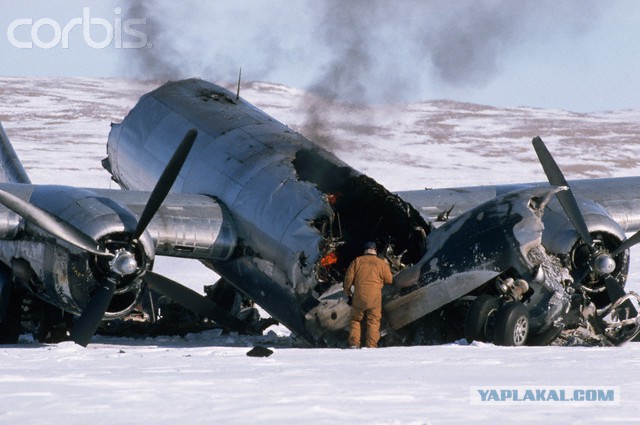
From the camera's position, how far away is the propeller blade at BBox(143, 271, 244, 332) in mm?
20172

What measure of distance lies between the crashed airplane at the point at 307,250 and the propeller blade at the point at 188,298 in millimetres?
34

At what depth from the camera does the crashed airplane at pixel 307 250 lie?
61.3 feet

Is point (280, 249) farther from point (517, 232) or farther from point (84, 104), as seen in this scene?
point (84, 104)

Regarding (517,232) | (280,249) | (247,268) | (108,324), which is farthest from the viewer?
(108,324)

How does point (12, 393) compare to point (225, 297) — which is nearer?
point (12, 393)

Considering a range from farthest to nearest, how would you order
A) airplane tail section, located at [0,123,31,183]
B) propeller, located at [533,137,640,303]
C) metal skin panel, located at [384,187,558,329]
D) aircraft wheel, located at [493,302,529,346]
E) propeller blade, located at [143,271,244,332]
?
airplane tail section, located at [0,123,31,183] < propeller blade, located at [143,271,244,332] < propeller, located at [533,137,640,303] < metal skin panel, located at [384,187,558,329] < aircraft wheel, located at [493,302,529,346]

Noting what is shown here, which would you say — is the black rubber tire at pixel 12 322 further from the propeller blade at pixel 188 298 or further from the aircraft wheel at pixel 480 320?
the aircraft wheel at pixel 480 320

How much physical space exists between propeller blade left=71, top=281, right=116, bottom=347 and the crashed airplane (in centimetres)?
2

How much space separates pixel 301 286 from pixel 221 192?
3.95 metres

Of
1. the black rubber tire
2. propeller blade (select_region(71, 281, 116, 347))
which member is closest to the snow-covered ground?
propeller blade (select_region(71, 281, 116, 347))

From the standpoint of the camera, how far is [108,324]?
959 inches

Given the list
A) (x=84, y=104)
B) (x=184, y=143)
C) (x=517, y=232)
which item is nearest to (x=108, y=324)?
(x=184, y=143)

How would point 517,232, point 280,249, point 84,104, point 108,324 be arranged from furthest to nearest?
point 84,104 → point 108,324 → point 280,249 → point 517,232

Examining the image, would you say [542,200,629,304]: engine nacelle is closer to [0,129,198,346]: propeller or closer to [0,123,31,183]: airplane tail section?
[0,129,198,346]: propeller
